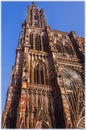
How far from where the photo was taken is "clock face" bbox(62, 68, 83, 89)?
26.3 meters

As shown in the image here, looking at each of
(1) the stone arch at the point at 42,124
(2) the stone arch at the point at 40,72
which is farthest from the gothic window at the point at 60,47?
(1) the stone arch at the point at 42,124

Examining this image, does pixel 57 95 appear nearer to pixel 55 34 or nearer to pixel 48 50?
pixel 48 50

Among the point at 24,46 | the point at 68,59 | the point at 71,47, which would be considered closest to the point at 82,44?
the point at 71,47

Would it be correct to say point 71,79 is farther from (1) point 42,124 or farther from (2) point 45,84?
(1) point 42,124

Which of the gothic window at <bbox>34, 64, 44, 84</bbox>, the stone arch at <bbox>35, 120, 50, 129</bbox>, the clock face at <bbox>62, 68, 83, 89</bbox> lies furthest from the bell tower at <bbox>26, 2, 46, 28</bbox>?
the stone arch at <bbox>35, 120, 50, 129</bbox>

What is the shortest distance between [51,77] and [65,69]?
10.2 ft

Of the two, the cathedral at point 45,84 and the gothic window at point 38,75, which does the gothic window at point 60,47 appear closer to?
the cathedral at point 45,84

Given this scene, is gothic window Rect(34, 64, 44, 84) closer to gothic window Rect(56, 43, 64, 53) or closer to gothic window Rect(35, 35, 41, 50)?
gothic window Rect(35, 35, 41, 50)

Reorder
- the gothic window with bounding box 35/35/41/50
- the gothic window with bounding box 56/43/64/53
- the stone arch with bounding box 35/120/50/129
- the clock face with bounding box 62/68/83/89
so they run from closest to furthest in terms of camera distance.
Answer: the stone arch with bounding box 35/120/50/129 → the clock face with bounding box 62/68/83/89 → the gothic window with bounding box 35/35/41/50 → the gothic window with bounding box 56/43/64/53

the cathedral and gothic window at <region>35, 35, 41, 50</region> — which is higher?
gothic window at <region>35, 35, 41, 50</region>

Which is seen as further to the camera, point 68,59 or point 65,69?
point 68,59

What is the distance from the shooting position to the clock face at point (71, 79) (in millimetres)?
26297

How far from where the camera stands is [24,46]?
29500 millimetres

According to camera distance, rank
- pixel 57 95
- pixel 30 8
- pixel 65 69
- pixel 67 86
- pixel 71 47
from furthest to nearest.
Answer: pixel 30 8, pixel 71 47, pixel 65 69, pixel 67 86, pixel 57 95
